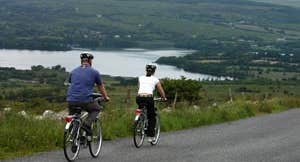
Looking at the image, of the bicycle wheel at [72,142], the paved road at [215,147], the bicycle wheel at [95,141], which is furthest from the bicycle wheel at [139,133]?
the bicycle wheel at [72,142]

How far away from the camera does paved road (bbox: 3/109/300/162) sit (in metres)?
13.9

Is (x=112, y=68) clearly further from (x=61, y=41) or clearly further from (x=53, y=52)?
(x=61, y=41)

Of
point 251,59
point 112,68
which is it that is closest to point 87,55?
point 112,68

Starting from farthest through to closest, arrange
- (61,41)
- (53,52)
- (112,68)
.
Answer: (61,41) → (53,52) → (112,68)

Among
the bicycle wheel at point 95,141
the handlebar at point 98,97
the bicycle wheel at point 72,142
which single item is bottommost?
the bicycle wheel at point 95,141

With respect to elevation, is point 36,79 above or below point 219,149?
below

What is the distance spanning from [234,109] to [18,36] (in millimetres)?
163373

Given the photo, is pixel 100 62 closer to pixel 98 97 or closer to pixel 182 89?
pixel 182 89

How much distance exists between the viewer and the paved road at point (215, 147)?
45.5 feet

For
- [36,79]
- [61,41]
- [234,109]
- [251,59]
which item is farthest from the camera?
[61,41]

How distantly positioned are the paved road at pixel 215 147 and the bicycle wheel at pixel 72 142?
1.09 feet

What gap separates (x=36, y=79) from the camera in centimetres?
9188

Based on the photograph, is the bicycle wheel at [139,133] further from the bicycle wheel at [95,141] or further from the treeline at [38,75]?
the treeline at [38,75]

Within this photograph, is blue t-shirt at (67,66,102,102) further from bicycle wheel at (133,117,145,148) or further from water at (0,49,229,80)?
water at (0,49,229,80)
